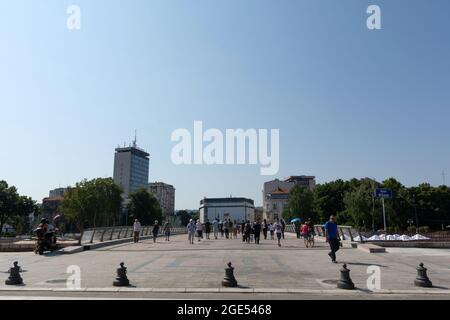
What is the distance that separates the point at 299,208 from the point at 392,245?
63.7 m

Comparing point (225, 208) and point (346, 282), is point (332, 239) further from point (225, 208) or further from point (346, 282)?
point (225, 208)

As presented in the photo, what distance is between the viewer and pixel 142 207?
11019 cm

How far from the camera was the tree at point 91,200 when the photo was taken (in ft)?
311

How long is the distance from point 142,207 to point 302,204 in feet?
149

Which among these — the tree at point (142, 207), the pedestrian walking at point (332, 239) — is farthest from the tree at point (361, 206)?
the pedestrian walking at point (332, 239)

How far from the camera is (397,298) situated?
957cm

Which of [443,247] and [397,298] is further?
[443,247]

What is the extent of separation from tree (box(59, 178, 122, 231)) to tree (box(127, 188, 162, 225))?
9.59 meters

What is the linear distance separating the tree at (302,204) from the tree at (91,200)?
42.8 metres

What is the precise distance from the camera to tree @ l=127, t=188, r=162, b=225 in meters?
109

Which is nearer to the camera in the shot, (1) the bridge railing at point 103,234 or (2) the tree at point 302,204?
(1) the bridge railing at point 103,234

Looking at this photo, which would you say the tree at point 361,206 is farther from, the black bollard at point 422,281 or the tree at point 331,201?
the black bollard at point 422,281
